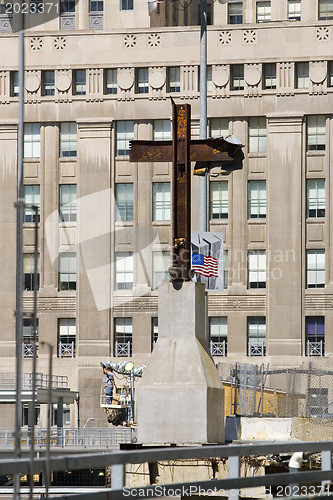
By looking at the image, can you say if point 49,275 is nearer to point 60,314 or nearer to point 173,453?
point 60,314

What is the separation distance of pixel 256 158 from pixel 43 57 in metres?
13.6

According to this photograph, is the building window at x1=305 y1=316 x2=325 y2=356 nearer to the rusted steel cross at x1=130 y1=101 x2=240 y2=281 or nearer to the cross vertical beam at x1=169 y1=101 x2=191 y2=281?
the rusted steel cross at x1=130 y1=101 x2=240 y2=281

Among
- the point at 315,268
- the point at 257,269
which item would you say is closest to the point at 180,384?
the point at 257,269

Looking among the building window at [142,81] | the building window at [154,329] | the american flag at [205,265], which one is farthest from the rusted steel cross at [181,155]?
the building window at [142,81]

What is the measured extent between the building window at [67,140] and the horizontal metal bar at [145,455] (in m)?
52.2

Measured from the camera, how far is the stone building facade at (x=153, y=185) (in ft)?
206

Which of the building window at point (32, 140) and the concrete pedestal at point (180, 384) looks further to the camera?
the building window at point (32, 140)

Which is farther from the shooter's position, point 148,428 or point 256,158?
point 256,158

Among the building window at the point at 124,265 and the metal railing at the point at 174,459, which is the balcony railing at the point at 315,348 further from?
the metal railing at the point at 174,459

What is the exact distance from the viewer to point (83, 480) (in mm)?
48938

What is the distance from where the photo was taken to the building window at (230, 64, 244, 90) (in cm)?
6412

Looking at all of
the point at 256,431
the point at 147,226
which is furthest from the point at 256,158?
the point at 256,431

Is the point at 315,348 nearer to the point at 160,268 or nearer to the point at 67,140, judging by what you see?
the point at 160,268

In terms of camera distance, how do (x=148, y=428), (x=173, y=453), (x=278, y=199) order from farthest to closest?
(x=278, y=199) → (x=148, y=428) → (x=173, y=453)
